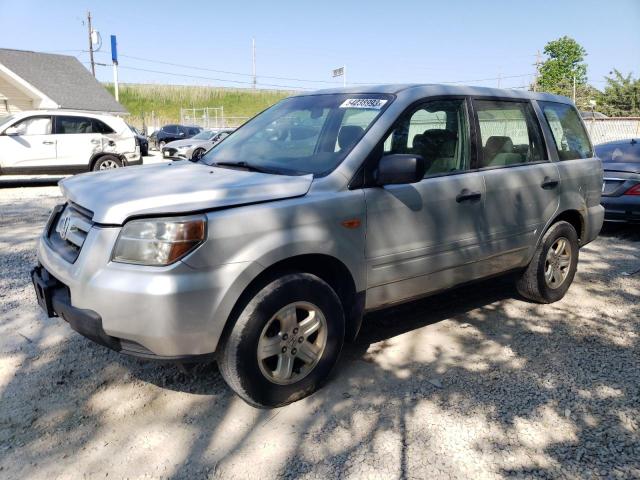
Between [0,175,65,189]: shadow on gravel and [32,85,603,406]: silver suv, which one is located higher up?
[32,85,603,406]: silver suv

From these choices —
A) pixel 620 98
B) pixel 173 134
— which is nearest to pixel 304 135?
pixel 173 134

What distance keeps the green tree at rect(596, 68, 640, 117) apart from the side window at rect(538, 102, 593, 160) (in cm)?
5148

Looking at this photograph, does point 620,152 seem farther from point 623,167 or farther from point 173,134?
point 173,134

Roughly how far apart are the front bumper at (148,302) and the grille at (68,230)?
147 mm

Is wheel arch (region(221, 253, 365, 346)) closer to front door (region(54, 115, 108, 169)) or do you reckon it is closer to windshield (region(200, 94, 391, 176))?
windshield (region(200, 94, 391, 176))

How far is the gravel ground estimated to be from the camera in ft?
8.79

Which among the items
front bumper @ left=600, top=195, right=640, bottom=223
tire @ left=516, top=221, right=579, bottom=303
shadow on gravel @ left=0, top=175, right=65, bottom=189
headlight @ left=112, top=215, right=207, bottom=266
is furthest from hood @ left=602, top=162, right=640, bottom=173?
shadow on gravel @ left=0, top=175, right=65, bottom=189

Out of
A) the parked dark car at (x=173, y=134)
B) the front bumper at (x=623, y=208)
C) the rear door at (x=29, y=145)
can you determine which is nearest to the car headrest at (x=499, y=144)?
the front bumper at (x=623, y=208)

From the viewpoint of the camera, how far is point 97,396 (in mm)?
3260

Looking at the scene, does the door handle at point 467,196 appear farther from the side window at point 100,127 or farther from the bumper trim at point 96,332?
the side window at point 100,127

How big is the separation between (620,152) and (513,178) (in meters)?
5.61

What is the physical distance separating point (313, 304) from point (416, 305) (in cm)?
202

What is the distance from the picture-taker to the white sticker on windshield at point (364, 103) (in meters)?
3.62

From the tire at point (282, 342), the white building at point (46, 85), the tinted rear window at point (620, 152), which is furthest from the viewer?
the white building at point (46, 85)
